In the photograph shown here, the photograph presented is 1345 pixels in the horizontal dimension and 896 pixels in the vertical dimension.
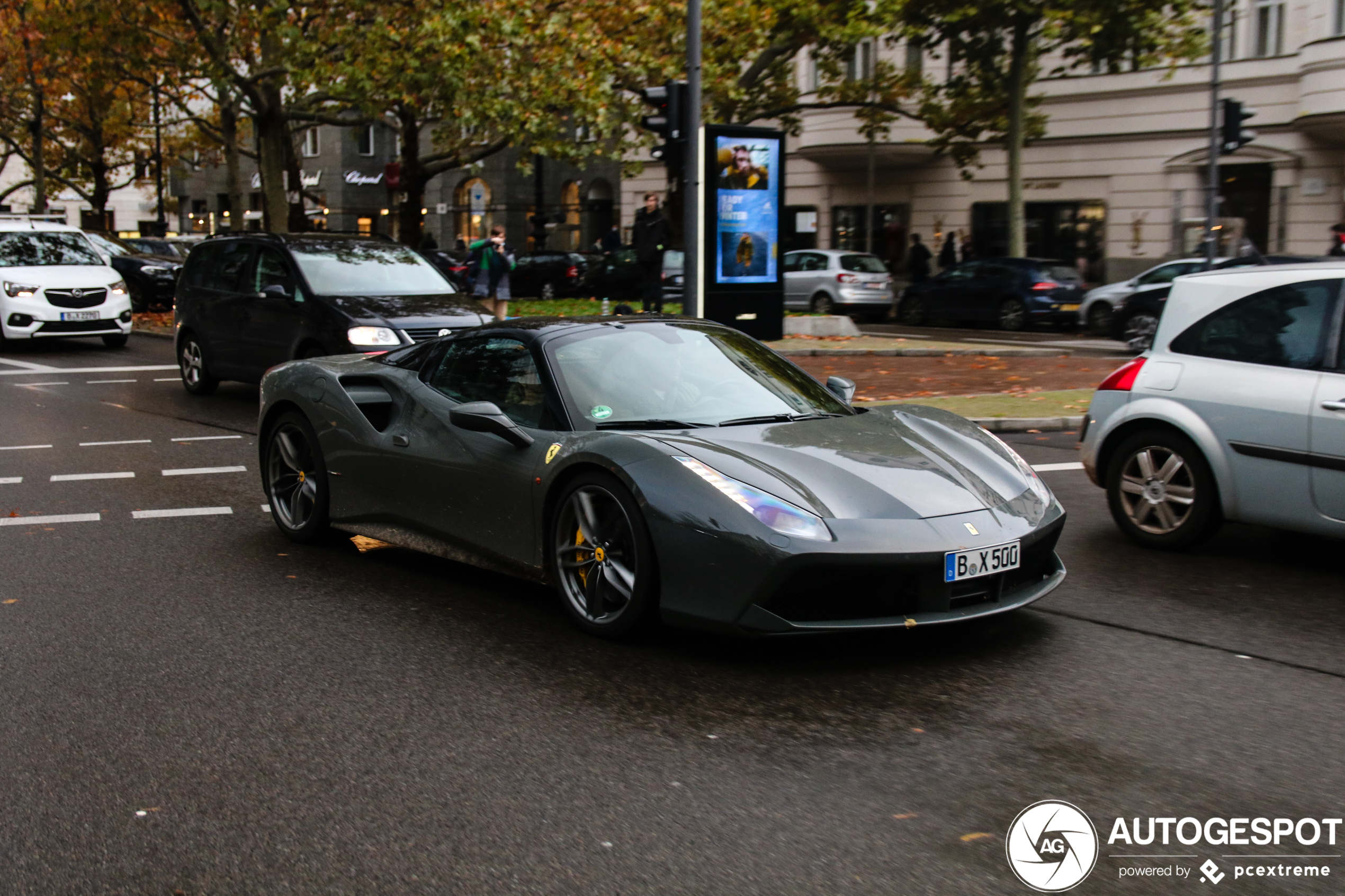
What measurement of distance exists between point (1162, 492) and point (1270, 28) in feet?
92.7

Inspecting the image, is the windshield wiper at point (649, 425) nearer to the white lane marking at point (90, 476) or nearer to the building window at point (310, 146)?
the white lane marking at point (90, 476)

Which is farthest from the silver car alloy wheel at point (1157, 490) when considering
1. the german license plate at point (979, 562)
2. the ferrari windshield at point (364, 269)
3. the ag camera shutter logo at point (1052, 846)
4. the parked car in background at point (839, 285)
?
the parked car in background at point (839, 285)

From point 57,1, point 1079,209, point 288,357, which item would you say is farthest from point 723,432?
point 1079,209

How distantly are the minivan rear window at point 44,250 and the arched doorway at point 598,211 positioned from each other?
3649cm

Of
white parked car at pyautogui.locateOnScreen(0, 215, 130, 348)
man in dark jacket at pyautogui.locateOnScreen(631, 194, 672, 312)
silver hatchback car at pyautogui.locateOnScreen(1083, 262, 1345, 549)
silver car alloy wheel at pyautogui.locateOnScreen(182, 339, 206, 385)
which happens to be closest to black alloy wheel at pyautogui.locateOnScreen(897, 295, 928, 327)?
man in dark jacket at pyautogui.locateOnScreen(631, 194, 672, 312)

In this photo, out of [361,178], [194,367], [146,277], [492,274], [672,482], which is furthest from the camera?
[361,178]

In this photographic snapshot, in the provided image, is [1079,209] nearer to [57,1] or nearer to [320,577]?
[57,1]

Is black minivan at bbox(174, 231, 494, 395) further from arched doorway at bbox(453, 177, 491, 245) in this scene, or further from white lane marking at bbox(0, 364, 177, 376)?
arched doorway at bbox(453, 177, 491, 245)

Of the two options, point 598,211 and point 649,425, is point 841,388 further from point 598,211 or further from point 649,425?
point 598,211

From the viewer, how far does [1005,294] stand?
2708cm

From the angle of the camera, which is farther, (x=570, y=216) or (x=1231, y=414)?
(x=570, y=216)

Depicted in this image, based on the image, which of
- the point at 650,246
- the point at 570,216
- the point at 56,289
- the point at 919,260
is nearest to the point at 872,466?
the point at 650,246

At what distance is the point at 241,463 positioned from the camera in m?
10.2

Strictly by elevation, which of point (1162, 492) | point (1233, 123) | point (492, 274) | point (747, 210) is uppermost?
point (1233, 123)
